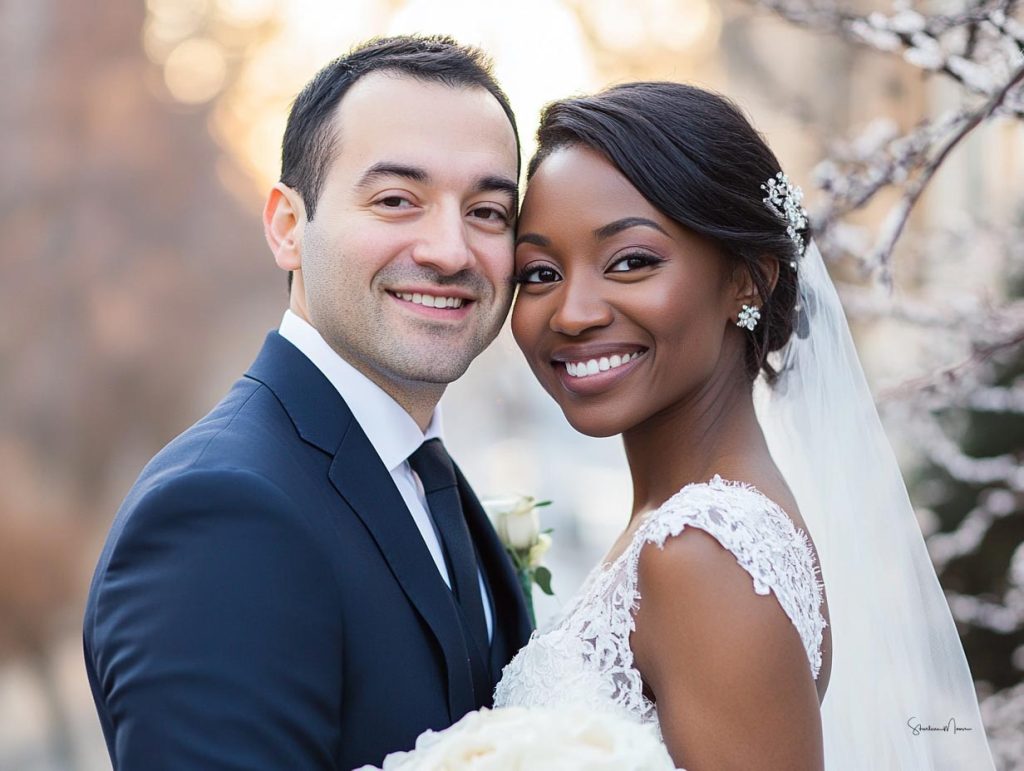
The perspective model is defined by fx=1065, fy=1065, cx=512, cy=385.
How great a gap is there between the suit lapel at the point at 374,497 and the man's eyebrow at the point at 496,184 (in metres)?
0.58

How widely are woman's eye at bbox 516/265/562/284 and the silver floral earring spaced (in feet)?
1.47

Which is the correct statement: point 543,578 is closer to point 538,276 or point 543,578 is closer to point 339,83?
point 538,276

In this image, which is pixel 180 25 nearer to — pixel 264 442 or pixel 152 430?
pixel 152 430

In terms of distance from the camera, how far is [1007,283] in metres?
5.96

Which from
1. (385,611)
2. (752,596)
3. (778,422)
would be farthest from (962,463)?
(385,611)

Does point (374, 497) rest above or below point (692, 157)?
below

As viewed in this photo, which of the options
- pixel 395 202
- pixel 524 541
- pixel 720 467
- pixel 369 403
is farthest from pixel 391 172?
pixel 524 541

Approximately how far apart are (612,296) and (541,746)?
1106 mm

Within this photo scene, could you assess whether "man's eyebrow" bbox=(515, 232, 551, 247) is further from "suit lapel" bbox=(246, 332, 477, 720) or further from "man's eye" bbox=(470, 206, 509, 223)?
"suit lapel" bbox=(246, 332, 477, 720)

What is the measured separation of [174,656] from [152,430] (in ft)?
21.0

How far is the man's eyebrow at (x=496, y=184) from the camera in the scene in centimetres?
247

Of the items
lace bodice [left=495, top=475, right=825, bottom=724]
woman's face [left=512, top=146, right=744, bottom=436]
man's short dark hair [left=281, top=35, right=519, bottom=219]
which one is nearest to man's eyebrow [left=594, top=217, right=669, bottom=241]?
woman's face [left=512, top=146, right=744, bottom=436]

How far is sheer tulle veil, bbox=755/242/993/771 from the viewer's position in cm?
270

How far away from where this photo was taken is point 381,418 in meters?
2.38
